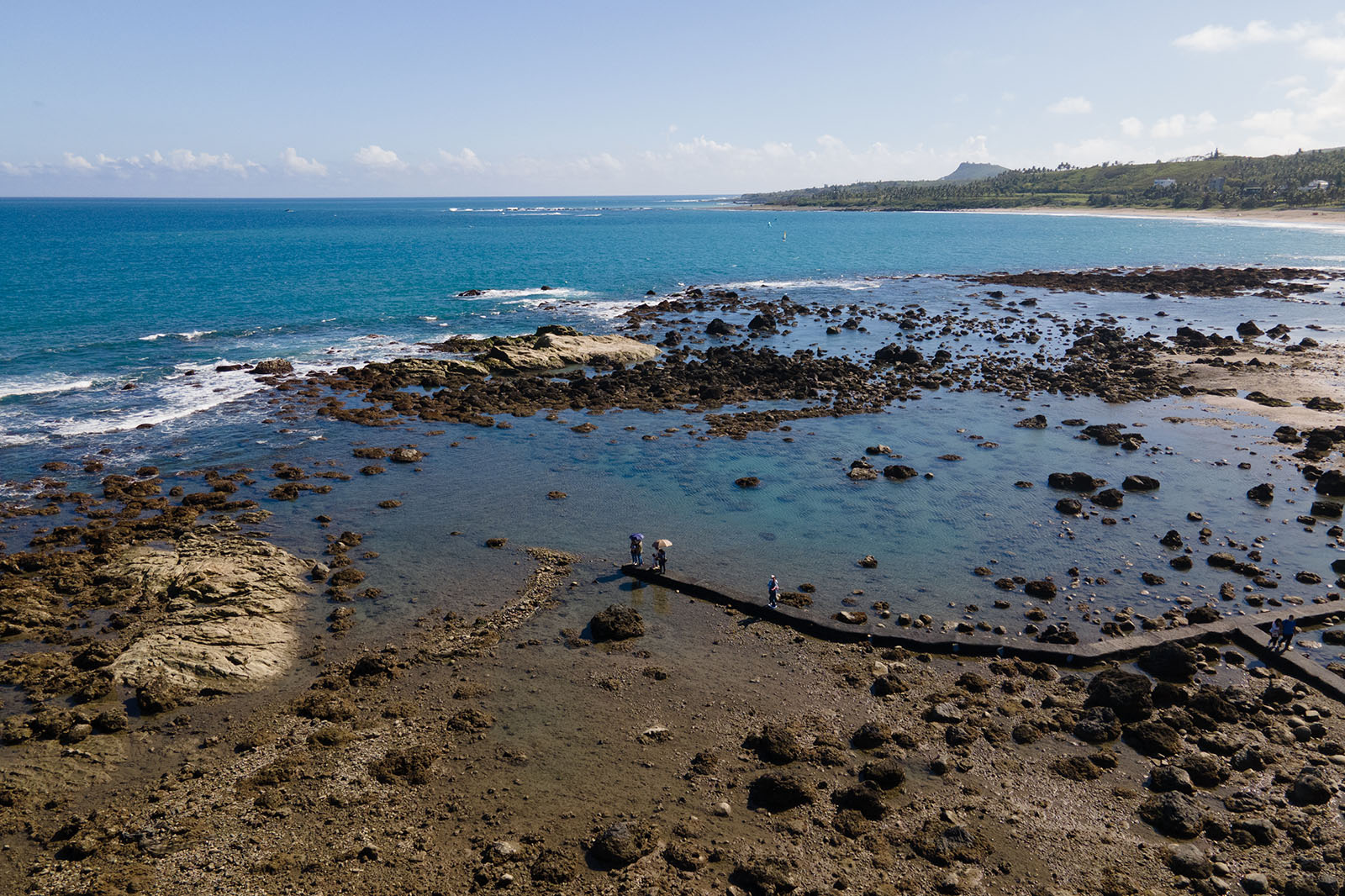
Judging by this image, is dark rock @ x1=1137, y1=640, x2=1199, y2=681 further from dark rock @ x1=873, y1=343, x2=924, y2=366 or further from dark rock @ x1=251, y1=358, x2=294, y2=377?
dark rock @ x1=251, y1=358, x2=294, y2=377

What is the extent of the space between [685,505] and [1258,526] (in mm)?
27725

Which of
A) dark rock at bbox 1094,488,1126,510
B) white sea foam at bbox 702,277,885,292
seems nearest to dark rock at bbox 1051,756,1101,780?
dark rock at bbox 1094,488,1126,510

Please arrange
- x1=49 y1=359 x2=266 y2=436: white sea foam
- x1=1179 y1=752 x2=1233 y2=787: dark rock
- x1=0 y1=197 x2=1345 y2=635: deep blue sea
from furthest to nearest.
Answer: x1=49 y1=359 x2=266 y2=436: white sea foam
x1=0 y1=197 x2=1345 y2=635: deep blue sea
x1=1179 y1=752 x2=1233 y2=787: dark rock

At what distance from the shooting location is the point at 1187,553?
1288 inches

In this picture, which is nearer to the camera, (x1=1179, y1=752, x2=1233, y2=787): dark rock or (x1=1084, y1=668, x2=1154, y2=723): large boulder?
(x1=1179, y1=752, x2=1233, y2=787): dark rock

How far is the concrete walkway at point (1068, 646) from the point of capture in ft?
83.9

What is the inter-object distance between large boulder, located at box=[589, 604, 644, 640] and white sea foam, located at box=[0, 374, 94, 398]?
53900 millimetres

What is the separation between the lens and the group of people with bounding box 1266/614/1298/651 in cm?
2517

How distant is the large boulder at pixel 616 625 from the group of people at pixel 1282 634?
73.5 ft

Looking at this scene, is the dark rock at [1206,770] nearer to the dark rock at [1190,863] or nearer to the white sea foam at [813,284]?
the dark rock at [1190,863]

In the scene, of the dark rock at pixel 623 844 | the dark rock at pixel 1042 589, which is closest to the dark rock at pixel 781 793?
the dark rock at pixel 623 844

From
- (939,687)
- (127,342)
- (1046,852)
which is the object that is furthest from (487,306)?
(1046,852)

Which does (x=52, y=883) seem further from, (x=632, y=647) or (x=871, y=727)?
(x=871, y=727)

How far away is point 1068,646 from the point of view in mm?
26234
